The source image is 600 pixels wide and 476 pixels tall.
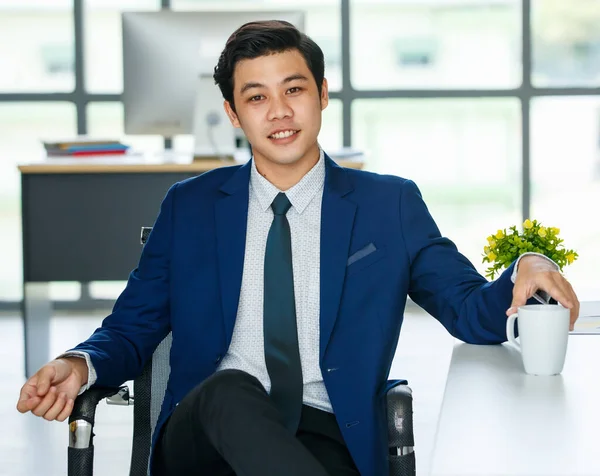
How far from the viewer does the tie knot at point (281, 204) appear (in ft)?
6.44

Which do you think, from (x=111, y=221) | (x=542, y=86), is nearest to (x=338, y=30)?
(x=542, y=86)

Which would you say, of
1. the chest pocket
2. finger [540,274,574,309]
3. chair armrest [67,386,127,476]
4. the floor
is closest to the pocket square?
the chest pocket

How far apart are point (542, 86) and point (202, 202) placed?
13.8 feet

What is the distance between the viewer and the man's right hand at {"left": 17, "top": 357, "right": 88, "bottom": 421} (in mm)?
1615

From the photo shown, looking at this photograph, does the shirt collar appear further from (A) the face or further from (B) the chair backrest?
(B) the chair backrest

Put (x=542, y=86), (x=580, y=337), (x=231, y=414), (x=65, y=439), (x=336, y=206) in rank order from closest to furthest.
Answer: (x=231, y=414) → (x=580, y=337) → (x=336, y=206) → (x=65, y=439) → (x=542, y=86)

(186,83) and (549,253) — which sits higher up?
(186,83)

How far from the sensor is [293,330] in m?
1.84

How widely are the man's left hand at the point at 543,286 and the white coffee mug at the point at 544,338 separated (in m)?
0.06

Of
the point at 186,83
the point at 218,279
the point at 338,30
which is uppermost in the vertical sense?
the point at 338,30

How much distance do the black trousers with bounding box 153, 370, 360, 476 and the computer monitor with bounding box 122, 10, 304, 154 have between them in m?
2.61

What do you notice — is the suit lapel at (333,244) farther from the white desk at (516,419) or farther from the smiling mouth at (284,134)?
the white desk at (516,419)

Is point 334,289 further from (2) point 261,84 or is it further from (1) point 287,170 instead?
(2) point 261,84

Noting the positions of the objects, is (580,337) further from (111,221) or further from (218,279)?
(111,221)
